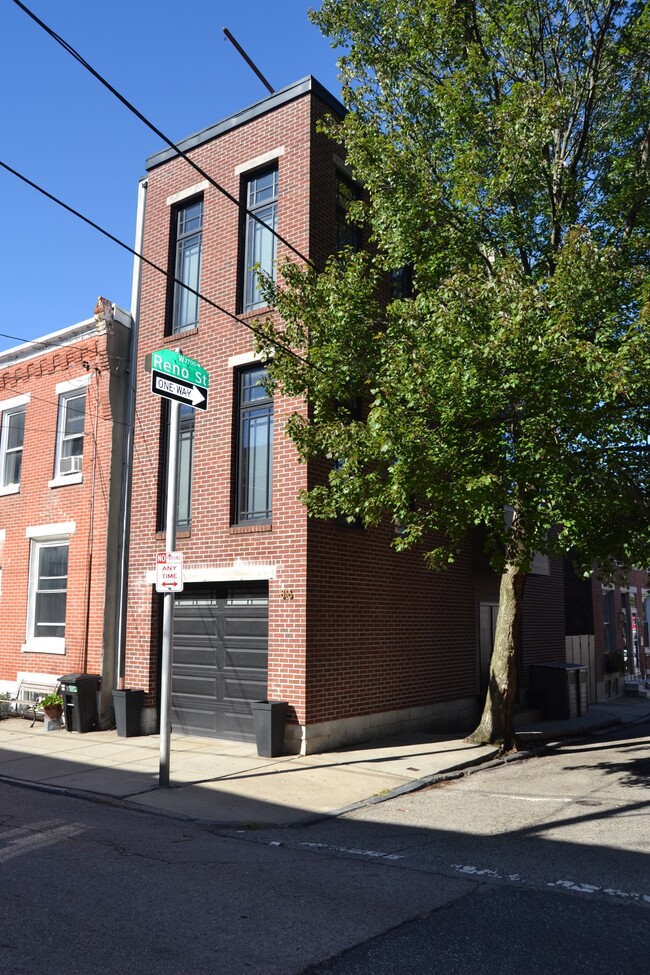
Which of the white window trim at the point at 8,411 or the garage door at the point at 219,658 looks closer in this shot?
the garage door at the point at 219,658

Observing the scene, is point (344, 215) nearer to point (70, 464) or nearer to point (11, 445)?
point (70, 464)

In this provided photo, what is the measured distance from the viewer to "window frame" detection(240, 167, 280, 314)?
13984mm

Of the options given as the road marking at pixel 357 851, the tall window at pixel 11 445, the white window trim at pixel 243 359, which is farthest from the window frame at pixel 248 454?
the tall window at pixel 11 445

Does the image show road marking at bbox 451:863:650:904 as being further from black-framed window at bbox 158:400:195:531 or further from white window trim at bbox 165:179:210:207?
white window trim at bbox 165:179:210:207

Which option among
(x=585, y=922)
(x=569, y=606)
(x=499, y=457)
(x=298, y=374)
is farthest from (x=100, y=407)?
(x=569, y=606)

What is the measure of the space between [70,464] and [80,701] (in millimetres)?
4983

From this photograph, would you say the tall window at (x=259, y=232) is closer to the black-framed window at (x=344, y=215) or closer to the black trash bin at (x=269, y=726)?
the black-framed window at (x=344, y=215)

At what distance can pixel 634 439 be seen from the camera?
10.5 metres

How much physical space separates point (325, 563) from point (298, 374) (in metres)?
3.15

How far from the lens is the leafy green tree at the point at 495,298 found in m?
9.27

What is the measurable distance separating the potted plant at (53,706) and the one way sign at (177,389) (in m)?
7.34

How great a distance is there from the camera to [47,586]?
16531mm

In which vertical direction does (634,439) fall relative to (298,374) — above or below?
below

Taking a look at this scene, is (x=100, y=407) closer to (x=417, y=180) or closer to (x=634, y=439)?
(x=417, y=180)
